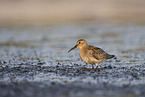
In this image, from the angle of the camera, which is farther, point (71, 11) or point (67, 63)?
point (71, 11)

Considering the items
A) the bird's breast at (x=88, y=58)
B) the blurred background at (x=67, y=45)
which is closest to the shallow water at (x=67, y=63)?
the blurred background at (x=67, y=45)

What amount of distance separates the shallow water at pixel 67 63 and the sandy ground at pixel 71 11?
59.3 inches

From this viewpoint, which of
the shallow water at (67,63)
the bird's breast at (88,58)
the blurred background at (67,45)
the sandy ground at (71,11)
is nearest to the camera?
the shallow water at (67,63)

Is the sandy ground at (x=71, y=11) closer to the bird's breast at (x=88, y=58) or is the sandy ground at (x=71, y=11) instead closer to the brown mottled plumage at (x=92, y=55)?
the brown mottled plumage at (x=92, y=55)

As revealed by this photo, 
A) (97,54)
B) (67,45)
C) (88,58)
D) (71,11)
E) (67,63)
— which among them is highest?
(71,11)

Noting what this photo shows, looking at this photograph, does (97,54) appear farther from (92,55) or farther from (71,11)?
(71,11)

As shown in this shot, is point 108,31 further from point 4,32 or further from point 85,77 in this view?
point 85,77

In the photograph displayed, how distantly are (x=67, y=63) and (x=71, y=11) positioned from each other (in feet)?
37.3

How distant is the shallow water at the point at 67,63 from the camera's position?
6.66m

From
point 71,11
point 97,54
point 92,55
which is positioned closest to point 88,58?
point 92,55

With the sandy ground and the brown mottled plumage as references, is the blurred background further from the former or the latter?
the brown mottled plumage

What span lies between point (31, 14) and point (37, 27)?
1858mm

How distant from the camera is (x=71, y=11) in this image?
68.5ft

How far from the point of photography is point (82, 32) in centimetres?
1772
